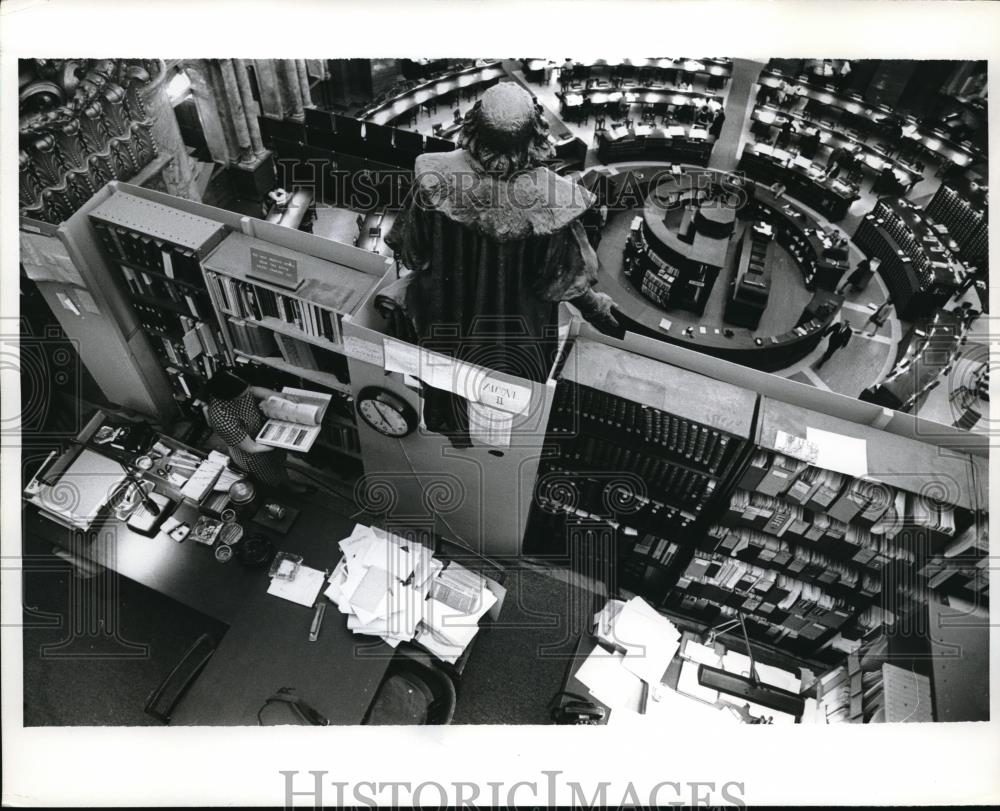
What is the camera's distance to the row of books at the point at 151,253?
3941 millimetres

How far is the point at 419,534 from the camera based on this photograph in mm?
4285

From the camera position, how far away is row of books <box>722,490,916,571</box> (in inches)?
144

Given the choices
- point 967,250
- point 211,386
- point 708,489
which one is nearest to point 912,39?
point 708,489

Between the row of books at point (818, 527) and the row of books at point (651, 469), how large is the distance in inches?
7.8

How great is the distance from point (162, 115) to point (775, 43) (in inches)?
201

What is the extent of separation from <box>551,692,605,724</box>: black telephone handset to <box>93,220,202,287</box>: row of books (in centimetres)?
328

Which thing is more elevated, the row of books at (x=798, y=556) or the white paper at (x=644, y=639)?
the row of books at (x=798, y=556)

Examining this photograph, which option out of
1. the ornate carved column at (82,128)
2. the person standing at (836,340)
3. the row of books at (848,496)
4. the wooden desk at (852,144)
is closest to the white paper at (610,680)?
the row of books at (848,496)

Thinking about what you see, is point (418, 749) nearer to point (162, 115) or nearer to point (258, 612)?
point (258, 612)

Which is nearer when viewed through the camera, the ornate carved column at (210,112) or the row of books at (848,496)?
the row of books at (848,496)

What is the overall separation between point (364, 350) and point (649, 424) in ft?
5.13

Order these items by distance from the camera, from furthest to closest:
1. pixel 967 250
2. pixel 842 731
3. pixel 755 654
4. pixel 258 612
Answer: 1. pixel 967 250
2. pixel 755 654
3. pixel 258 612
4. pixel 842 731

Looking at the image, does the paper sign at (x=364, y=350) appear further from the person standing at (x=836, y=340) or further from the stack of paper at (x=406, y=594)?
the person standing at (x=836, y=340)

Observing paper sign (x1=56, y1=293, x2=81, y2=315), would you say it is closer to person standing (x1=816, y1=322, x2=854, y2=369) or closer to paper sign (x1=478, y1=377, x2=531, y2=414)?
paper sign (x1=478, y1=377, x2=531, y2=414)
